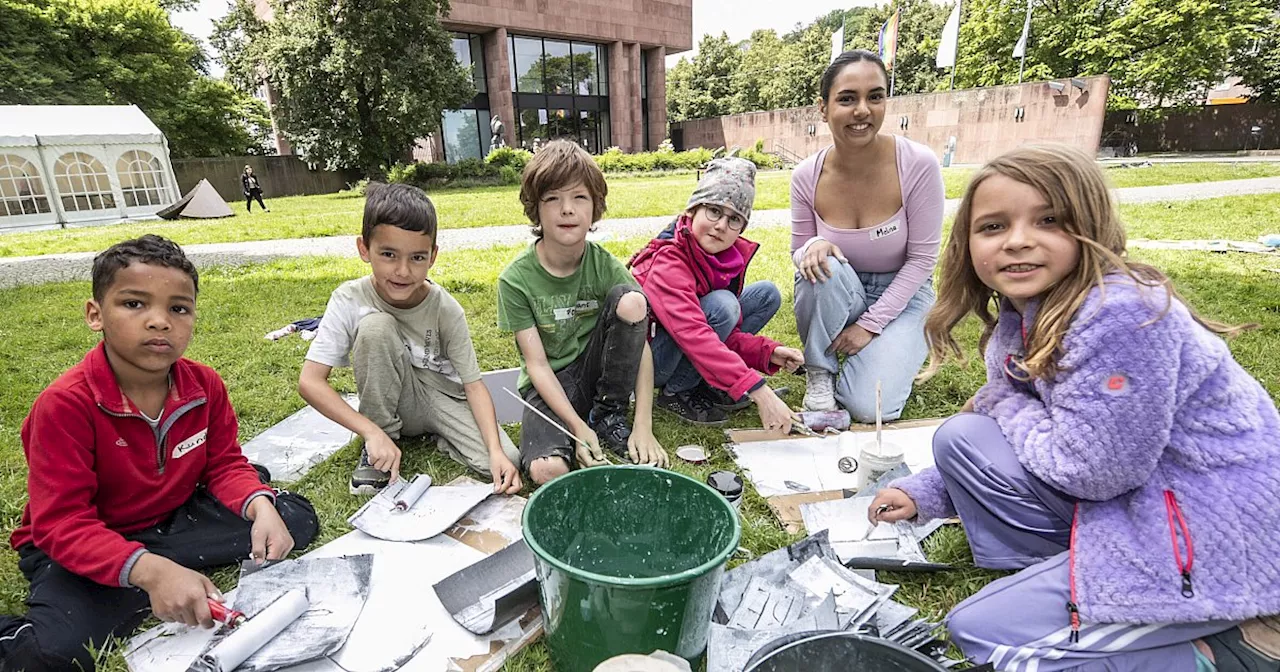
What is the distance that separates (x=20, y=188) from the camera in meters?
12.3

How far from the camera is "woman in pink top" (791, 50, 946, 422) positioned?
8.68 ft

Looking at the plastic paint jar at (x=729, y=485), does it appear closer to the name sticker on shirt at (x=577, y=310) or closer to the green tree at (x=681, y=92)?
the name sticker on shirt at (x=577, y=310)

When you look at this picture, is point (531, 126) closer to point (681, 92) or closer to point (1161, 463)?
point (681, 92)

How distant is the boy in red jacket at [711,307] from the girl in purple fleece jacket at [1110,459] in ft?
3.02

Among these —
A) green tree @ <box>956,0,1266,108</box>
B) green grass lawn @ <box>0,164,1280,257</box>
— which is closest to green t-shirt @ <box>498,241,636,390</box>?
green grass lawn @ <box>0,164,1280,257</box>

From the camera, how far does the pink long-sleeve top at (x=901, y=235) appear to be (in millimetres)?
2672

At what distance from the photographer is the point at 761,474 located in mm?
2219

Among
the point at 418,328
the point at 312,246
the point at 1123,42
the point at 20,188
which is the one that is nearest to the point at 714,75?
the point at 1123,42

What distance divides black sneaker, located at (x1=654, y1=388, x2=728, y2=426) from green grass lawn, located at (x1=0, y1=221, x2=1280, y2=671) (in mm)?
57

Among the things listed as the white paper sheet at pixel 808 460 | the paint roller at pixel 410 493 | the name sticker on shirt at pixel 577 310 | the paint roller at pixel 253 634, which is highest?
the name sticker on shirt at pixel 577 310

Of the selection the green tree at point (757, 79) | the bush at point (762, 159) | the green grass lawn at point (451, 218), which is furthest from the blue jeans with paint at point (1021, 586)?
the green tree at point (757, 79)

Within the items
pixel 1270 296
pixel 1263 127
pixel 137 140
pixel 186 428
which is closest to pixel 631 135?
pixel 137 140

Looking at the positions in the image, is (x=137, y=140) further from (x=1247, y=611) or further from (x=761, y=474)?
(x=1247, y=611)

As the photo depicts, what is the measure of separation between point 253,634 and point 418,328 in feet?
3.79
